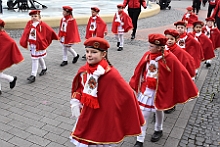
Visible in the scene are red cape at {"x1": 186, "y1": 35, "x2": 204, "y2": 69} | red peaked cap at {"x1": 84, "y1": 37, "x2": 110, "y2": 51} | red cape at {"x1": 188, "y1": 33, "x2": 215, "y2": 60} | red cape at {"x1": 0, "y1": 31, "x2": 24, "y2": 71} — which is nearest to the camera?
red peaked cap at {"x1": 84, "y1": 37, "x2": 110, "y2": 51}

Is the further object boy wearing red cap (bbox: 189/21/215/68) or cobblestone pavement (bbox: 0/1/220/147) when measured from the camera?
boy wearing red cap (bbox: 189/21/215/68)

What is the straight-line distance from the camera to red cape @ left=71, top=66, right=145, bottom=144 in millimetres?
3334

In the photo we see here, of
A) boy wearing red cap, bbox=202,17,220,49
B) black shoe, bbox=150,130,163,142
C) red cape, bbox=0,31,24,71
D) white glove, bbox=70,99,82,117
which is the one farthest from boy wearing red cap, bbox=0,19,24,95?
boy wearing red cap, bbox=202,17,220,49

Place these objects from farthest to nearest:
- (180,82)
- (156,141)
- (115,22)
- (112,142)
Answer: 1. (115,22)
2. (156,141)
3. (180,82)
4. (112,142)

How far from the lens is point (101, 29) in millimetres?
8961

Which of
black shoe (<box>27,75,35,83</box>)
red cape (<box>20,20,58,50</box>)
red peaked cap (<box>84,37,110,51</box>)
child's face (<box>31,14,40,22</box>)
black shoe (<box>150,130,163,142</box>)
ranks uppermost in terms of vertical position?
red peaked cap (<box>84,37,110,51</box>)

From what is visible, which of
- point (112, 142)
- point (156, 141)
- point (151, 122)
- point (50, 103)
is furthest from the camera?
point (50, 103)

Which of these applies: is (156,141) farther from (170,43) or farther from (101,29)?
(101,29)

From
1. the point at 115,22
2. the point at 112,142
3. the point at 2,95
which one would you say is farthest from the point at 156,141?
the point at 115,22

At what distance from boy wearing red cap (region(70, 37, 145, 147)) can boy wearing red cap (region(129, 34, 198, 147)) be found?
967mm

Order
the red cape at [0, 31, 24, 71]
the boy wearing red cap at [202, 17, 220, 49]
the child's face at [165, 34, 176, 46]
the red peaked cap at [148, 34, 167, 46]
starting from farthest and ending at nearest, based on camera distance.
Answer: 1. the boy wearing red cap at [202, 17, 220, 49]
2. the red cape at [0, 31, 24, 71]
3. the child's face at [165, 34, 176, 46]
4. the red peaked cap at [148, 34, 167, 46]

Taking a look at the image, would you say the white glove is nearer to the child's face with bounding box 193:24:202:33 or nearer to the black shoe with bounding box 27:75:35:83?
the black shoe with bounding box 27:75:35:83

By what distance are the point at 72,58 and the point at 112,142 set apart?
243 inches

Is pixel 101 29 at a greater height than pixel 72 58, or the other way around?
pixel 101 29
